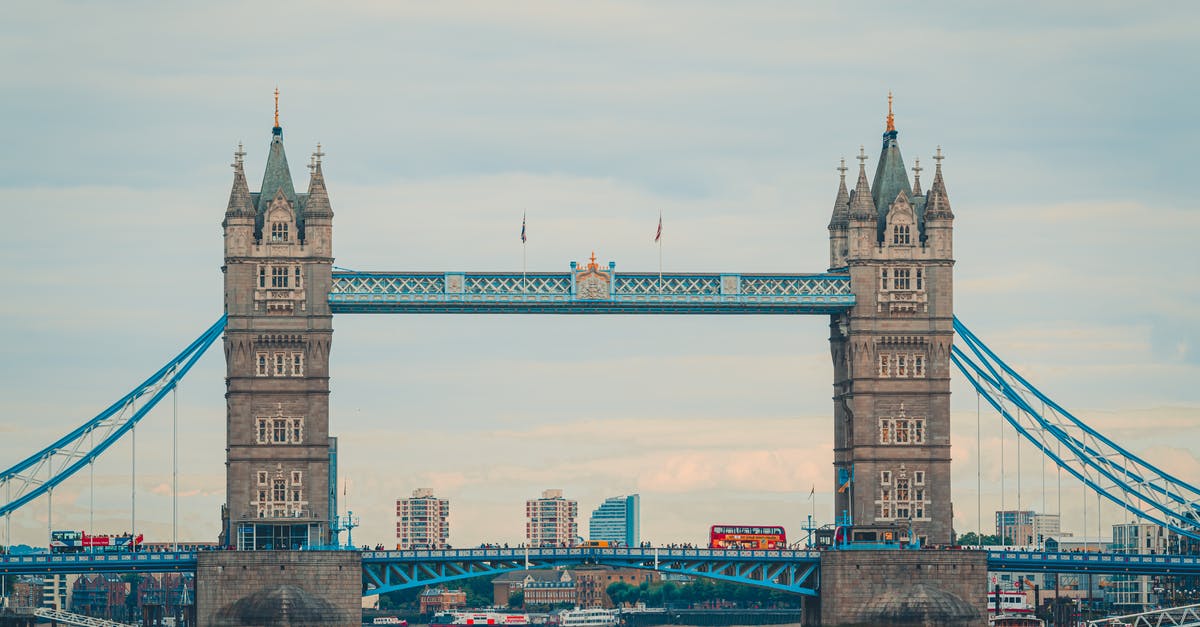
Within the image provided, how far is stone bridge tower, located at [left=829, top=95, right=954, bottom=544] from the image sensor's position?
594 feet

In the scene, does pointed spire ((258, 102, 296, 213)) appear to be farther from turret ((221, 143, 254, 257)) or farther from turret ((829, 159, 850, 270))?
turret ((829, 159, 850, 270))

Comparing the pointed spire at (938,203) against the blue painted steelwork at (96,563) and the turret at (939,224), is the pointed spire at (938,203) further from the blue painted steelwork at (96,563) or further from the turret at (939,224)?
the blue painted steelwork at (96,563)

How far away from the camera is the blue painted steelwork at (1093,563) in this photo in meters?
178

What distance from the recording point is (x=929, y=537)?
181750 mm

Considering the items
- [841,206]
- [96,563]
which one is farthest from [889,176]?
[96,563]

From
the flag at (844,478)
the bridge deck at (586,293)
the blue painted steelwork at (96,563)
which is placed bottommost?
the blue painted steelwork at (96,563)

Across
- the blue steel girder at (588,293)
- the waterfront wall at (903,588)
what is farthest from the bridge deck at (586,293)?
the waterfront wall at (903,588)

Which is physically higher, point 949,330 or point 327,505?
point 949,330

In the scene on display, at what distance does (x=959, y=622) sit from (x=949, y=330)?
21636 millimetres

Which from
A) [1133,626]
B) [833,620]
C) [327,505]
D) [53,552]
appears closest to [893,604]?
[833,620]

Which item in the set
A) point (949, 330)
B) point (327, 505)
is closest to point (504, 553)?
point (327, 505)

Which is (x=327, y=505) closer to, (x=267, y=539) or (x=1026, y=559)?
(x=267, y=539)

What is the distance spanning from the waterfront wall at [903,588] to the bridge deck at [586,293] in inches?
752

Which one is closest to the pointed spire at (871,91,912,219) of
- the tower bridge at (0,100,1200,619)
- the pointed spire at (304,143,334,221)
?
the tower bridge at (0,100,1200,619)
